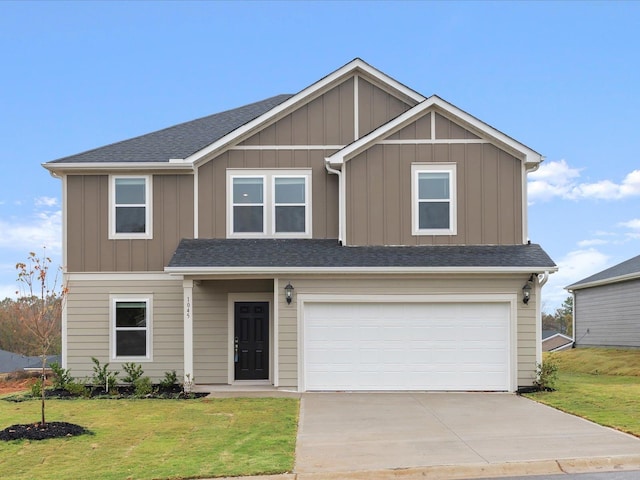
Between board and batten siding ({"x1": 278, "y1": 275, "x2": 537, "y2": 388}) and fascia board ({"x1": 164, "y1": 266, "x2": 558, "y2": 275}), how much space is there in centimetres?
26

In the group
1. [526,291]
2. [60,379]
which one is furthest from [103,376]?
[526,291]

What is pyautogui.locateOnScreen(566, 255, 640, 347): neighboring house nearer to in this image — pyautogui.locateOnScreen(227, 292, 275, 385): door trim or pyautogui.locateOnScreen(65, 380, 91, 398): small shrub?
pyautogui.locateOnScreen(227, 292, 275, 385): door trim

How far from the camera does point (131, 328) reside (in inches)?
668

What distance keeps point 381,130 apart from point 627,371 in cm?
1246

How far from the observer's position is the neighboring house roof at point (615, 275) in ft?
88.3

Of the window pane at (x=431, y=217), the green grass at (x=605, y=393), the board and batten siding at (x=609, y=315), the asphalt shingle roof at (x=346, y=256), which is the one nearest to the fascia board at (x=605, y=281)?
the board and batten siding at (x=609, y=315)

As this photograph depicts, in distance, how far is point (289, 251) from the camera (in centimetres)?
1622

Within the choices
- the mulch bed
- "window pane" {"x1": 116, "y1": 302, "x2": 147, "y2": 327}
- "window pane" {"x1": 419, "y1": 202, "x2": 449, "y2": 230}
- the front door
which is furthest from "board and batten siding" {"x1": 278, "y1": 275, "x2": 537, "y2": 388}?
the mulch bed

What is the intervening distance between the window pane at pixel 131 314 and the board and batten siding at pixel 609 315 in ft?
62.4

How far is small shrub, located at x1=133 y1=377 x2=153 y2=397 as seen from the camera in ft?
49.8

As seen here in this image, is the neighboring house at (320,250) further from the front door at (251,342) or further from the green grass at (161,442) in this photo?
the green grass at (161,442)

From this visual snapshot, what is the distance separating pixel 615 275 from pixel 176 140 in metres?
19.2

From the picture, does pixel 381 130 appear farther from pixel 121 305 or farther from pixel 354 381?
pixel 121 305

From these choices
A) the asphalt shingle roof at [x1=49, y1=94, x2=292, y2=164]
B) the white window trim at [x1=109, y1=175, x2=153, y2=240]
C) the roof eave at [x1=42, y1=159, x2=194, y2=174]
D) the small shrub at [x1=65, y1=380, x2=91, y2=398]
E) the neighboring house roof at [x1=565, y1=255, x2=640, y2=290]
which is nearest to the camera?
the small shrub at [x1=65, y1=380, x2=91, y2=398]
